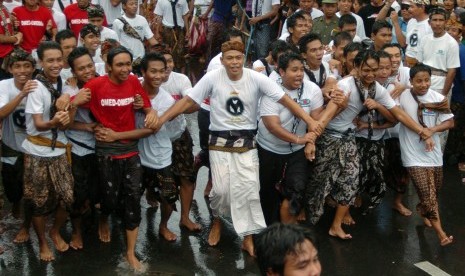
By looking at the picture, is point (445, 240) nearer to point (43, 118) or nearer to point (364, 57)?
point (364, 57)

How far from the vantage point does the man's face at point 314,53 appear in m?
6.47

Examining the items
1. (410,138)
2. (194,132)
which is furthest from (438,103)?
(194,132)

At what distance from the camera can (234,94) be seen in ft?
19.0

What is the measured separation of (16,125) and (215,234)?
193 cm

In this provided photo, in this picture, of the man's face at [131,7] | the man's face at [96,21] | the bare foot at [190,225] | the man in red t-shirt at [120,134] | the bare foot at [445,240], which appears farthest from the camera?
the man's face at [131,7]

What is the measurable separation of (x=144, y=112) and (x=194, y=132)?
3820mm

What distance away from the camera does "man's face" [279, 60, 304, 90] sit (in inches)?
234

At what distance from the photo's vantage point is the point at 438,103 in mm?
6426

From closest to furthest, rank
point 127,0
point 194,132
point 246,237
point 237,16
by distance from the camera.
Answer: point 246,237 < point 127,0 < point 194,132 < point 237,16

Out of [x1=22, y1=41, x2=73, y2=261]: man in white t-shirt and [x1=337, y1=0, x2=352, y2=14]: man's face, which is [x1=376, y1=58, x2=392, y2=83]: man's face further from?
[x1=337, y1=0, x2=352, y2=14]: man's face

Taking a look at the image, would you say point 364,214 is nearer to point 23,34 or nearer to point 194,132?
point 194,132

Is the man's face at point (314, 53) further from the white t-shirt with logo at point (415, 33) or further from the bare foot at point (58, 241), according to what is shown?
the bare foot at point (58, 241)

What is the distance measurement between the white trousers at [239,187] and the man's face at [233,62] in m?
0.67

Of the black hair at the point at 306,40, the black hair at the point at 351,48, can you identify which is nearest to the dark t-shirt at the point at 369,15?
the black hair at the point at 351,48
